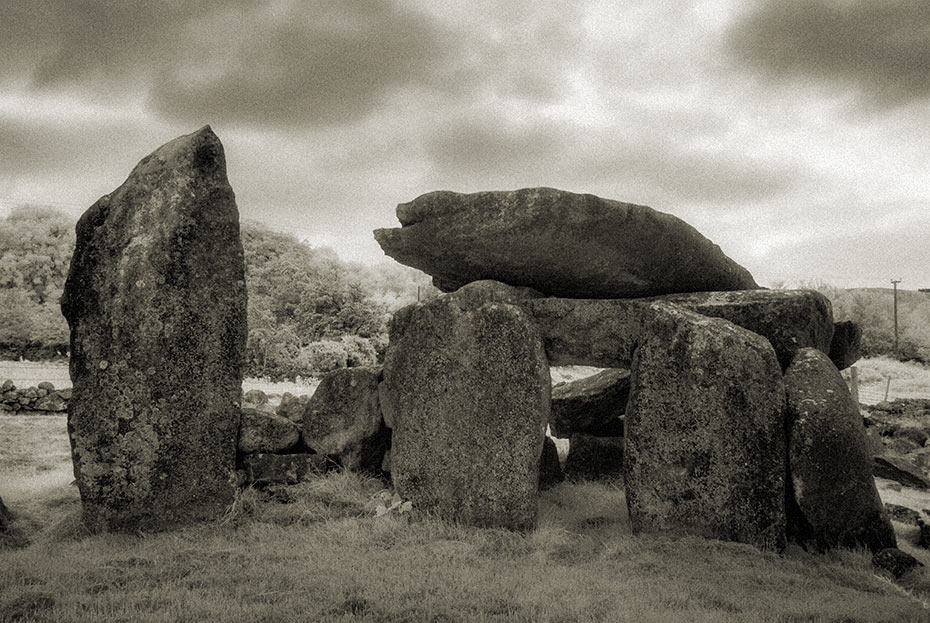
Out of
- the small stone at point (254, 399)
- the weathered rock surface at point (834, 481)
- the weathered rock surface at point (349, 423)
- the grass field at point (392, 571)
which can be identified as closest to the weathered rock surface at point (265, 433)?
the weathered rock surface at point (349, 423)

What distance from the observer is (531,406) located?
7758 millimetres

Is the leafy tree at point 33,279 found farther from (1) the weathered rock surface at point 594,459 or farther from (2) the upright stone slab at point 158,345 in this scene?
(1) the weathered rock surface at point 594,459

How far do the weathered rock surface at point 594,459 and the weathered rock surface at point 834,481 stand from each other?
356 cm

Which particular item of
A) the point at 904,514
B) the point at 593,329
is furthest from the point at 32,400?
the point at 904,514

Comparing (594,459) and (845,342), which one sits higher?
(845,342)

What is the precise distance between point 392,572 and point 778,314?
532 cm

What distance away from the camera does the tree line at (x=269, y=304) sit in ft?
80.1

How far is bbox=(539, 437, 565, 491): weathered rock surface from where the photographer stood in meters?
10.1

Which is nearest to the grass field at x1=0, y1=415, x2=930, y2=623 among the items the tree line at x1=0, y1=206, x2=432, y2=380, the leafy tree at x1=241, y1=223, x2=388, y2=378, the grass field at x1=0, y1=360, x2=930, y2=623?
the grass field at x1=0, y1=360, x2=930, y2=623

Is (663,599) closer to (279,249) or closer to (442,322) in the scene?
(442,322)

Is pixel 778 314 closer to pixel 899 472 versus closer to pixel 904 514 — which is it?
pixel 904 514

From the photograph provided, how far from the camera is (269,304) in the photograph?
2945 centimetres

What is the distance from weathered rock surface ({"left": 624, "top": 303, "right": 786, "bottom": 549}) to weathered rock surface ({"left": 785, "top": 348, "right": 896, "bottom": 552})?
0.18 meters

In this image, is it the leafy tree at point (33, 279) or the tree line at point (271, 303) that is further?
the tree line at point (271, 303)
